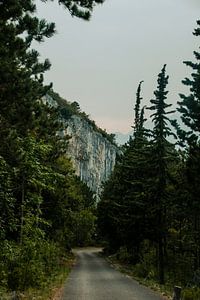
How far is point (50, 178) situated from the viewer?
2684 cm

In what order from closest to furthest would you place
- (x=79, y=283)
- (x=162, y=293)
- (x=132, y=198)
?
(x=162, y=293) → (x=79, y=283) → (x=132, y=198)

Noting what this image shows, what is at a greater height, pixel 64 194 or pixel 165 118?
pixel 165 118

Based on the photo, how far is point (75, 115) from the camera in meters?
140

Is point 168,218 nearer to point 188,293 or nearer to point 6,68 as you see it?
point 188,293

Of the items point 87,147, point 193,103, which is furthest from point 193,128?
point 87,147

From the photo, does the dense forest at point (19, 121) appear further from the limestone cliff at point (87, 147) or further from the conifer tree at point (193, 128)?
the limestone cliff at point (87, 147)

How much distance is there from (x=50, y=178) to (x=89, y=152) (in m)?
124

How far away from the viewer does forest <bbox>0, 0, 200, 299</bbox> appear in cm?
1421

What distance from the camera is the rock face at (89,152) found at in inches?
5443

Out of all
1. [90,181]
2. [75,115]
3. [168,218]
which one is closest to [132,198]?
[168,218]

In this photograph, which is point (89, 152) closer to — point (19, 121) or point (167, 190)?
point (167, 190)

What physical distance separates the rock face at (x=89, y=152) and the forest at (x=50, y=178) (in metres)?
83.1

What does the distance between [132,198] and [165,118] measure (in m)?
9.34

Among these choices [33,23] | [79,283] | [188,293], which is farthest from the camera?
[79,283]
